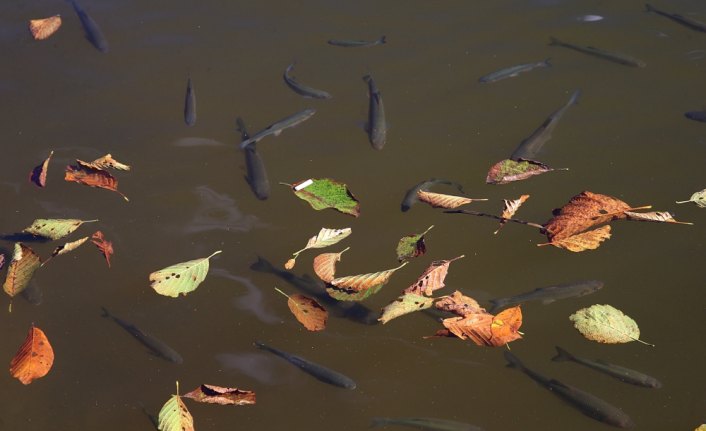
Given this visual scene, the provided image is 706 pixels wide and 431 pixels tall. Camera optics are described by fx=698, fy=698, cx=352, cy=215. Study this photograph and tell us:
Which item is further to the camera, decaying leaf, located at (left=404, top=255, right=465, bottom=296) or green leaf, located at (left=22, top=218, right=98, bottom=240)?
green leaf, located at (left=22, top=218, right=98, bottom=240)

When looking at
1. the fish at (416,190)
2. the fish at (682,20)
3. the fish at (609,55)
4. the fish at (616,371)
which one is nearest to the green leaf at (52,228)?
the fish at (416,190)

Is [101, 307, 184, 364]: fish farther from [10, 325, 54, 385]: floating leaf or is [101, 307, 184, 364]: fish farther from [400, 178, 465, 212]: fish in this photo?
[400, 178, 465, 212]: fish

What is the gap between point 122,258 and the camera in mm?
2982

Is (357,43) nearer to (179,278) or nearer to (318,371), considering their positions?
(179,278)

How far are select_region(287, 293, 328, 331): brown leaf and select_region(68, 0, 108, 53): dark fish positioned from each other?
2233 mm

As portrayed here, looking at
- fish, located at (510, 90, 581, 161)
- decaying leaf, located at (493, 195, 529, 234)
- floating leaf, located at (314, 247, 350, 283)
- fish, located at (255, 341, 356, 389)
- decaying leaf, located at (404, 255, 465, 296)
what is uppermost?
fish, located at (510, 90, 581, 161)

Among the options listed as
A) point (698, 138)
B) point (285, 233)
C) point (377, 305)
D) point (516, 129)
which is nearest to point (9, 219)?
point (285, 233)

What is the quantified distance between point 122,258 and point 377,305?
1.12m

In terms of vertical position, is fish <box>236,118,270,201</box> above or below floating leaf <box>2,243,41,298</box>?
above

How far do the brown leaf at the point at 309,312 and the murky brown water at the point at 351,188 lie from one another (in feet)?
0.11

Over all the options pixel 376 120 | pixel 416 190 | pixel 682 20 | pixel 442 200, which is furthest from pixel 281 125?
pixel 682 20

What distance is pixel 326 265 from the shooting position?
284cm

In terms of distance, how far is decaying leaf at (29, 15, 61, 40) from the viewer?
419cm

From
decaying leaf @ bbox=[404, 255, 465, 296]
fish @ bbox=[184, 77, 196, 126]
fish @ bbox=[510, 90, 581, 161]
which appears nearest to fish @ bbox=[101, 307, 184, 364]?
decaying leaf @ bbox=[404, 255, 465, 296]
